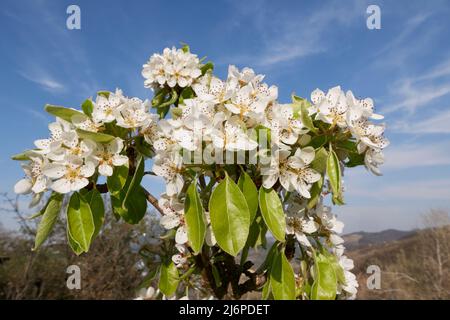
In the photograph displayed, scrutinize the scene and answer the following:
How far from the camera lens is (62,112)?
1143 mm

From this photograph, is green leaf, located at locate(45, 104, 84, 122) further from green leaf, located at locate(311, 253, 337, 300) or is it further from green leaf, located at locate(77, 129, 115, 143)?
green leaf, located at locate(311, 253, 337, 300)

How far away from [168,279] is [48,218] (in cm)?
44

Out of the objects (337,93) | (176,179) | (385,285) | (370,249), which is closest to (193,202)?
(176,179)

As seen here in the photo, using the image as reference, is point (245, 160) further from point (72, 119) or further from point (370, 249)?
point (370, 249)

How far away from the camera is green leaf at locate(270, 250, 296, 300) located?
109cm

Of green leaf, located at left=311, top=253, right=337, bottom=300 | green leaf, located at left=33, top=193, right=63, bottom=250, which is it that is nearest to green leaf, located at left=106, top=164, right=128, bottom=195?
green leaf, located at left=33, top=193, right=63, bottom=250

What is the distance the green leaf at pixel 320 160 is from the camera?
41.6 inches

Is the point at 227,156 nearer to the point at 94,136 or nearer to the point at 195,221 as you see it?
the point at 195,221

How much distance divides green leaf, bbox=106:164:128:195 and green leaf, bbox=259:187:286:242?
16.2 inches

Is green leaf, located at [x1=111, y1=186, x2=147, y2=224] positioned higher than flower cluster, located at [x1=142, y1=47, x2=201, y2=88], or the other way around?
flower cluster, located at [x1=142, y1=47, x2=201, y2=88]

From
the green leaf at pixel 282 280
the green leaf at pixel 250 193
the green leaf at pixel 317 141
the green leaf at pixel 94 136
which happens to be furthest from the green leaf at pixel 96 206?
the green leaf at pixel 317 141

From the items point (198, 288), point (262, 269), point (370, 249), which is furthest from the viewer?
point (370, 249)

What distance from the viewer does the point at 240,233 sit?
957 millimetres
